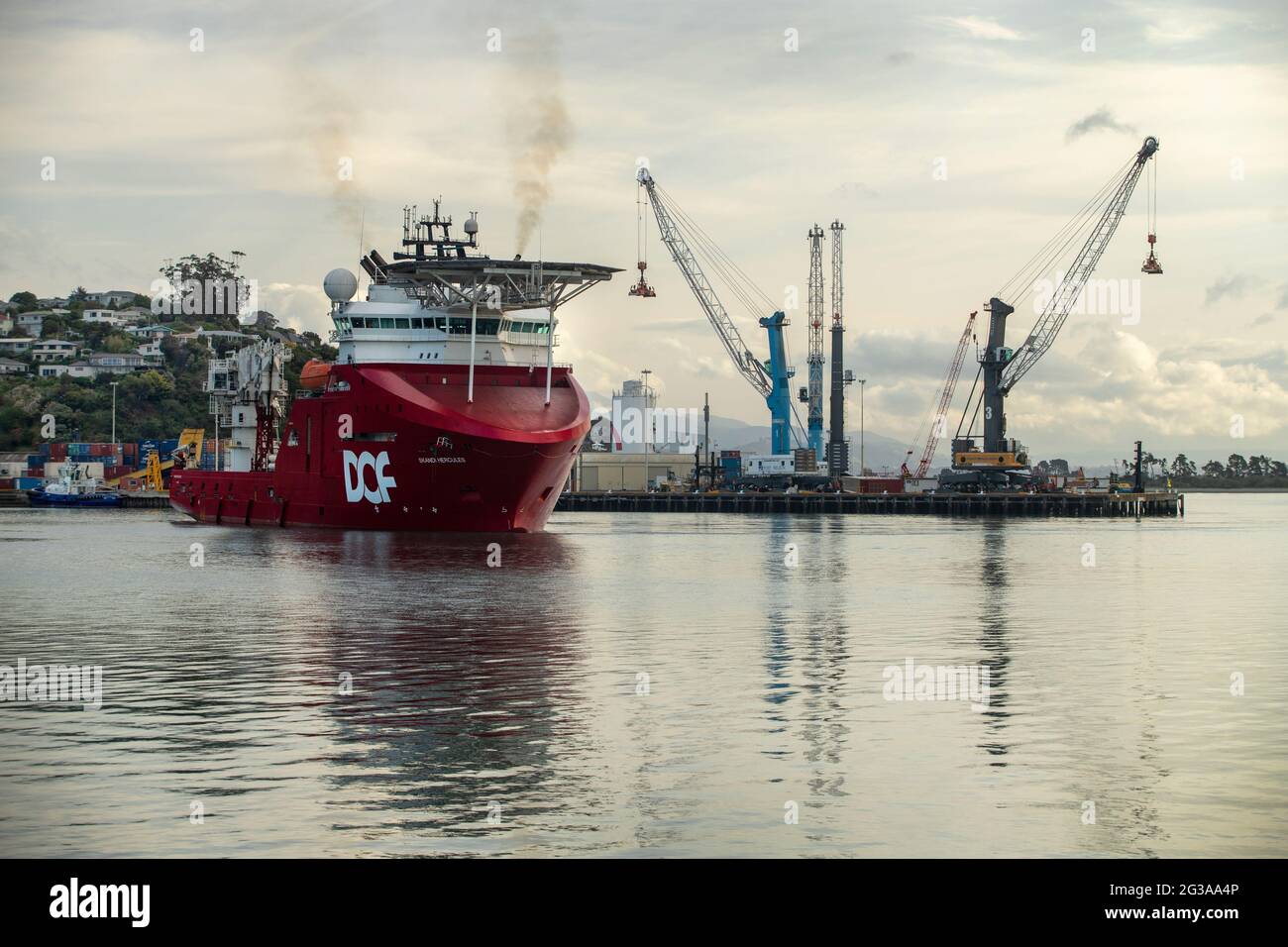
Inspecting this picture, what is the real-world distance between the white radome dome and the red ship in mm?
106

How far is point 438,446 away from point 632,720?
160 ft

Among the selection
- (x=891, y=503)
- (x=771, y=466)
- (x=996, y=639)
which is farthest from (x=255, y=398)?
(x=771, y=466)

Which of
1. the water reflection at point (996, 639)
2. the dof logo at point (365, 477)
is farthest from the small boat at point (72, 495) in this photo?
the water reflection at point (996, 639)

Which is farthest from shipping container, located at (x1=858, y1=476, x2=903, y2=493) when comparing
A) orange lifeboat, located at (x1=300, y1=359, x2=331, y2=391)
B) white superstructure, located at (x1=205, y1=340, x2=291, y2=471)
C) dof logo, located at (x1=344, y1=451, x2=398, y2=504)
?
dof logo, located at (x1=344, y1=451, x2=398, y2=504)

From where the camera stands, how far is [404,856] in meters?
16.8

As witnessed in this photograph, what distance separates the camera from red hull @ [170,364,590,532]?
239 feet

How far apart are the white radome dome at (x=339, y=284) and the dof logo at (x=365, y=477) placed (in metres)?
17.3

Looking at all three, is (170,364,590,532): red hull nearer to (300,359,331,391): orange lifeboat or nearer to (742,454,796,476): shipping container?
(300,359,331,391): orange lifeboat

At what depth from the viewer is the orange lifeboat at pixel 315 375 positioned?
90.9 m

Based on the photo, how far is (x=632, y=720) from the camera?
25656 mm

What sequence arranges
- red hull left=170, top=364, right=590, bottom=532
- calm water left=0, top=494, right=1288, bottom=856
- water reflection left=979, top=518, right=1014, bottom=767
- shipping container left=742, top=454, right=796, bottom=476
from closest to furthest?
calm water left=0, top=494, right=1288, bottom=856 → water reflection left=979, top=518, right=1014, bottom=767 → red hull left=170, top=364, right=590, bottom=532 → shipping container left=742, top=454, right=796, bottom=476

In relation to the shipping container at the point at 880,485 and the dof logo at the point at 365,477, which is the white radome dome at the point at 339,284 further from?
the shipping container at the point at 880,485

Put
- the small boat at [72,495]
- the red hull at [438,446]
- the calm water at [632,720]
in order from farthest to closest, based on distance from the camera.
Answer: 1. the small boat at [72,495]
2. the red hull at [438,446]
3. the calm water at [632,720]
